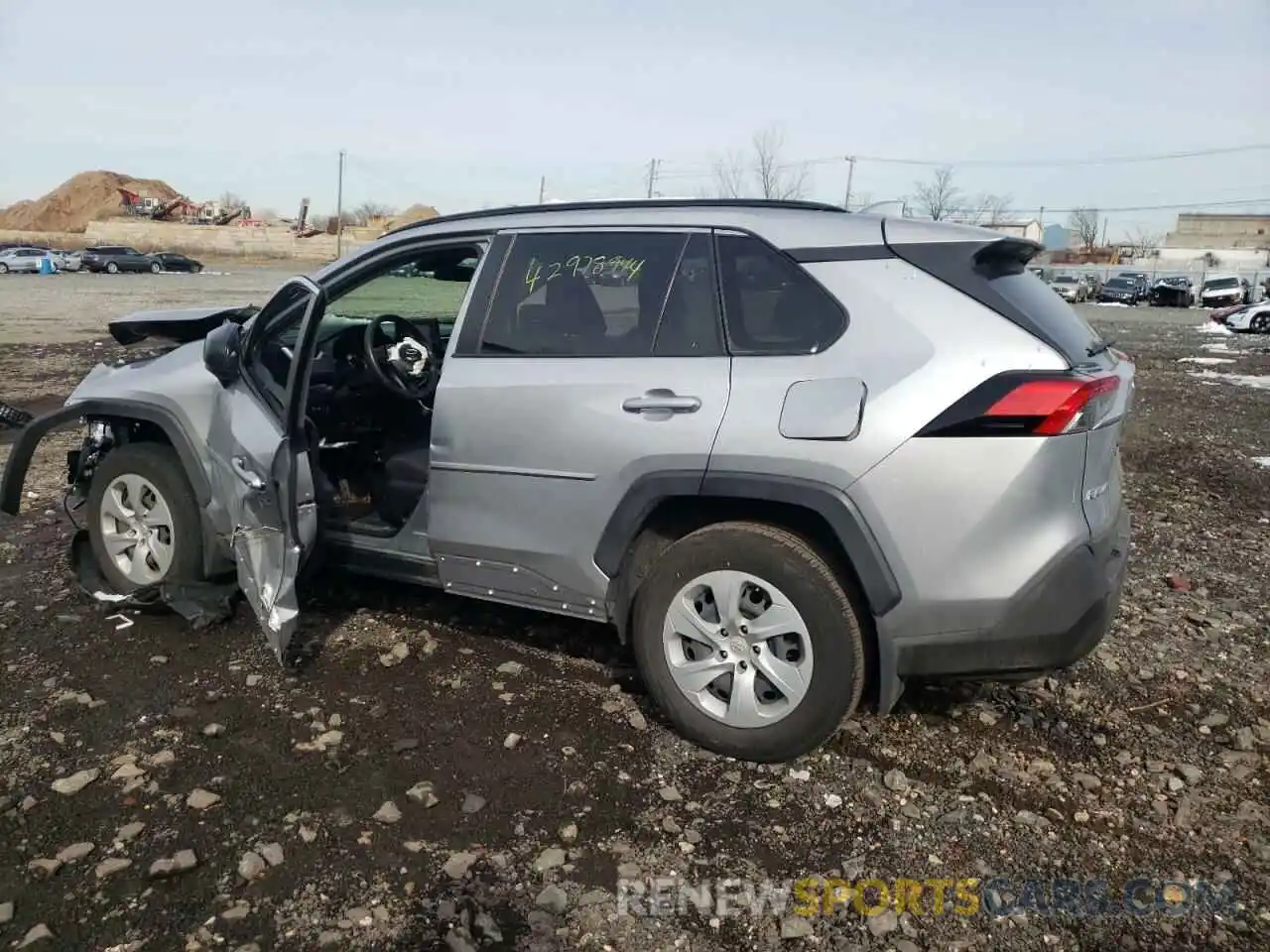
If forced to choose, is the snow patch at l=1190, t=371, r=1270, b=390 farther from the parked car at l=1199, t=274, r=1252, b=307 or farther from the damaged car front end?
the parked car at l=1199, t=274, r=1252, b=307

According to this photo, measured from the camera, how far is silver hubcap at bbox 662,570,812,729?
3236 mm

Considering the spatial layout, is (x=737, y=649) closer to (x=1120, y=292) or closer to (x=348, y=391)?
(x=348, y=391)

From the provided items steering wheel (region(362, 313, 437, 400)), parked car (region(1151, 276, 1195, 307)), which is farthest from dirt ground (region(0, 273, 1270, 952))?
parked car (region(1151, 276, 1195, 307))

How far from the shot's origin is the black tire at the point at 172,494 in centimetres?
438

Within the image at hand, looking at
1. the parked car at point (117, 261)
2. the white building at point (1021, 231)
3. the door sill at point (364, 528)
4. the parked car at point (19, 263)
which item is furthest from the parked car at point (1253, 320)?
the parked car at point (19, 263)

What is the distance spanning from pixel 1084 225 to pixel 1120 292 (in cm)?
7677

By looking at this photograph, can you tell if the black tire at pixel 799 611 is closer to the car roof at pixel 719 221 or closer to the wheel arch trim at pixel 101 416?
the car roof at pixel 719 221

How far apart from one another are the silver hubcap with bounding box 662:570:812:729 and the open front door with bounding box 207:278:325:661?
156cm

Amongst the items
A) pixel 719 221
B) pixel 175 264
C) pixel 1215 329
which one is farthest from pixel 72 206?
pixel 719 221

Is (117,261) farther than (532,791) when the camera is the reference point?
Yes

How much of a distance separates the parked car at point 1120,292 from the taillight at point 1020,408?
4856cm

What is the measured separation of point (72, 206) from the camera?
96.1 m

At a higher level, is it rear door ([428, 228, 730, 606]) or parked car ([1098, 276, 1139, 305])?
parked car ([1098, 276, 1139, 305])

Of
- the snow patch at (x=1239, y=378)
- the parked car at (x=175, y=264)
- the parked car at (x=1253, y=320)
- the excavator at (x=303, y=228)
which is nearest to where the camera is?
the snow patch at (x=1239, y=378)
